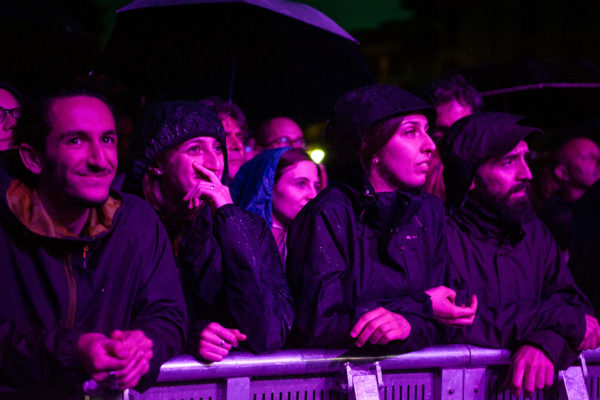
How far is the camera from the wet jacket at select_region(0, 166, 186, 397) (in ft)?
7.22

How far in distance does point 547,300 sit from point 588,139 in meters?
3.91

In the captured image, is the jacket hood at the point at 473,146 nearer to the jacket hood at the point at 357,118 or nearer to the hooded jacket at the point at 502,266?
the hooded jacket at the point at 502,266

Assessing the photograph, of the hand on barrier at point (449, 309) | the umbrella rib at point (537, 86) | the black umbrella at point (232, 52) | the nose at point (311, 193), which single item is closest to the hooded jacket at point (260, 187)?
the nose at point (311, 193)

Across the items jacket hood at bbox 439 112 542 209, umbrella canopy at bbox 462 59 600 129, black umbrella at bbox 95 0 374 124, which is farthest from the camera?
umbrella canopy at bbox 462 59 600 129

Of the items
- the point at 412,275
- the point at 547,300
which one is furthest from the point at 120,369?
the point at 547,300

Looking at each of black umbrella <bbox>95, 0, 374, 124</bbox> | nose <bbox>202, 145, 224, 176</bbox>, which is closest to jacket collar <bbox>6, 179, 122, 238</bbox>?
nose <bbox>202, 145, 224, 176</bbox>

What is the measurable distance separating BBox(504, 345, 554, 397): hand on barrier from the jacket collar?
5.91ft

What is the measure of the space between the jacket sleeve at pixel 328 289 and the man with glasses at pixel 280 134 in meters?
2.73

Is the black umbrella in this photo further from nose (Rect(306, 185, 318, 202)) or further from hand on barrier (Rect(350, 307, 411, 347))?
hand on barrier (Rect(350, 307, 411, 347))

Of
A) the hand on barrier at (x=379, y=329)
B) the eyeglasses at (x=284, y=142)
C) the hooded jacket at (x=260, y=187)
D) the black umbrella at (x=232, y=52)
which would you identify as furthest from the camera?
the eyeglasses at (x=284, y=142)

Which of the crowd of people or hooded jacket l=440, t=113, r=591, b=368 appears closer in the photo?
the crowd of people

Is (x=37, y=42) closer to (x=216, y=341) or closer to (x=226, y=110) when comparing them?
(x=226, y=110)

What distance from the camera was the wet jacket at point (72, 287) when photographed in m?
2.20

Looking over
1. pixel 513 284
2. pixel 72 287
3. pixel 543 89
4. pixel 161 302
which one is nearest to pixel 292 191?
pixel 513 284
